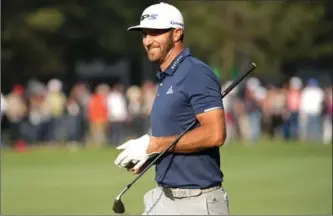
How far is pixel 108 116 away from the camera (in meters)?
32.4

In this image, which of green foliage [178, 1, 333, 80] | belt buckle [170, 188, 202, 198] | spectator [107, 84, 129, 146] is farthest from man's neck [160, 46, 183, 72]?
green foliage [178, 1, 333, 80]

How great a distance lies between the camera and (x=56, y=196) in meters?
16.8

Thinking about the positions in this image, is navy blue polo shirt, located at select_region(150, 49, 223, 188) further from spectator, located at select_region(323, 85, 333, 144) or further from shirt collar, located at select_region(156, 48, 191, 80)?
spectator, located at select_region(323, 85, 333, 144)

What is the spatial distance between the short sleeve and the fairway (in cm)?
773

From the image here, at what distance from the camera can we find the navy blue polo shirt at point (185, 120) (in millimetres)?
6266

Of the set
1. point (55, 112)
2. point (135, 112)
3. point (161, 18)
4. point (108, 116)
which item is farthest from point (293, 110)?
point (161, 18)

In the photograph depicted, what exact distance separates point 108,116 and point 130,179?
12789 mm

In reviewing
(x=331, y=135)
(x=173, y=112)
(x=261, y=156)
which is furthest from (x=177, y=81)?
(x=331, y=135)

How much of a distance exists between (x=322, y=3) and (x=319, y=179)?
28.4 meters

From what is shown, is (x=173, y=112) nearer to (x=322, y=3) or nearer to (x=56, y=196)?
(x=56, y=196)

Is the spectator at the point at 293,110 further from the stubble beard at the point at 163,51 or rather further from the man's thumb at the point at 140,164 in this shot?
the man's thumb at the point at 140,164

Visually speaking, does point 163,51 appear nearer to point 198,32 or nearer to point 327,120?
point 327,120

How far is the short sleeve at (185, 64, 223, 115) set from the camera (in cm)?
619

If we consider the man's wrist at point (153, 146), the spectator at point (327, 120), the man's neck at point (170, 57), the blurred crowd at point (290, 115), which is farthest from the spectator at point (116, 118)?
the man's wrist at point (153, 146)
